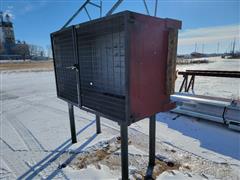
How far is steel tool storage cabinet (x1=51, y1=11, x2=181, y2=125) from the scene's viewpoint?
4.37 feet

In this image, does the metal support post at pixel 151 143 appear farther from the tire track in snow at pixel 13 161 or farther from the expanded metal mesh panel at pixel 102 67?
the tire track in snow at pixel 13 161

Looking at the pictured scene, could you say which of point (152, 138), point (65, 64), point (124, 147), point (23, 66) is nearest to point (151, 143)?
point (152, 138)

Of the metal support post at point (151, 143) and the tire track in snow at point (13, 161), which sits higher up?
the metal support post at point (151, 143)

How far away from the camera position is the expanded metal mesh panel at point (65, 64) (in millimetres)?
2102

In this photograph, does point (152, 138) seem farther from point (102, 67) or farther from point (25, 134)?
point (25, 134)

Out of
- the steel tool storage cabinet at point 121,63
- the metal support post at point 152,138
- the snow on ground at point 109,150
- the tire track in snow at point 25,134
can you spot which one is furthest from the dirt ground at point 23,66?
the metal support post at point 152,138

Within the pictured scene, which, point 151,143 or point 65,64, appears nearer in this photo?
point 151,143

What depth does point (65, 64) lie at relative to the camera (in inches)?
90.3

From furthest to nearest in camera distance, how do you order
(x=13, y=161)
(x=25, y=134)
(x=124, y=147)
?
1. (x=25, y=134)
2. (x=13, y=161)
3. (x=124, y=147)

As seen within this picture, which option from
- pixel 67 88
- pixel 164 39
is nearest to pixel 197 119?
pixel 164 39

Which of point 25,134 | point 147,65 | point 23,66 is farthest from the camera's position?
point 23,66

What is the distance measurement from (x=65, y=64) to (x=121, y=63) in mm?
983

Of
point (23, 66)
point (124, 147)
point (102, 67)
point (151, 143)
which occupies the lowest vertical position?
point (23, 66)

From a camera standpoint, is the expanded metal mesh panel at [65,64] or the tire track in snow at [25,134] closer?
the expanded metal mesh panel at [65,64]
